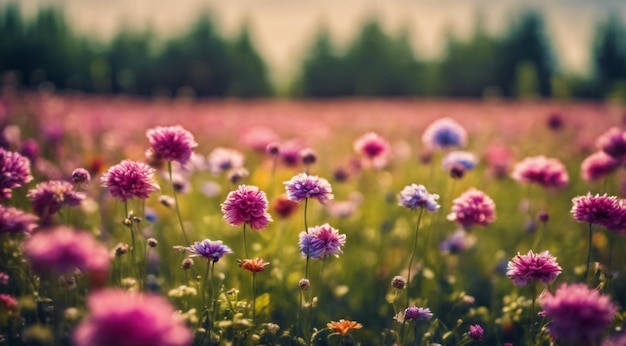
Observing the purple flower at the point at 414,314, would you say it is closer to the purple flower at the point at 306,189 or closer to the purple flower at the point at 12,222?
the purple flower at the point at 306,189

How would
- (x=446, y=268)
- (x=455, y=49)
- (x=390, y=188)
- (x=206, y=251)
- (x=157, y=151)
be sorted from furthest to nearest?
(x=455, y=49) → (x=390, y=188) → (x=446, y=268) → (x=157, y=151) → (x=206, y=251)

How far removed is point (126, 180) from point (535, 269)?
1393mm

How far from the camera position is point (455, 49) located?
133 ft

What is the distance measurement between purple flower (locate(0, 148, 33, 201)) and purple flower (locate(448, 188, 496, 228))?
170 cm

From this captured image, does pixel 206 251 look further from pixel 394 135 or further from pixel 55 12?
pixel 55 12

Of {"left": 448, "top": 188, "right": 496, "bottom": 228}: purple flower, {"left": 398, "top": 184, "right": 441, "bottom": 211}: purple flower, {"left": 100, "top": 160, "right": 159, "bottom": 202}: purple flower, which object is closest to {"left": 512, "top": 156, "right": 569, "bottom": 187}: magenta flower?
{"left": 448, "top": 188, "right": 496, "bottom": 228}: purple flower

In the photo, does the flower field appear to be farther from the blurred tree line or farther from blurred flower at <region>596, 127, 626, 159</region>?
the blurred tree line

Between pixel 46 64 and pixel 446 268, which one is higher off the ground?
pixel 46 64

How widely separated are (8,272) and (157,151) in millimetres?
1017

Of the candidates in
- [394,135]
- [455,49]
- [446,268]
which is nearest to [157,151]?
[446,268]

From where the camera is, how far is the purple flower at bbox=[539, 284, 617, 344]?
124cm

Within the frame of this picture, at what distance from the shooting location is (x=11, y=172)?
181 centimetres

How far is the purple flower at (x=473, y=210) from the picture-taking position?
2.26 meters

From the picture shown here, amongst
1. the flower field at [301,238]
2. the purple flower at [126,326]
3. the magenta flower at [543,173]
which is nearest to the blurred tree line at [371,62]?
the flower field at [301,238]
